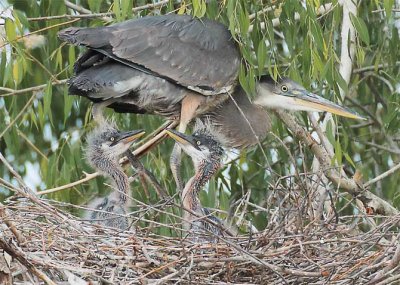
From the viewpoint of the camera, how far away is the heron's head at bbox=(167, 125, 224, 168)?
6.40 meters

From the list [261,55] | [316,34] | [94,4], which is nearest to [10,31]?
[94,4]

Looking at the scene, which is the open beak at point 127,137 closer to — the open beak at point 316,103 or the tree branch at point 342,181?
the tree branch at point 342,181

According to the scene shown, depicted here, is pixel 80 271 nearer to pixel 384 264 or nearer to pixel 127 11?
pixel 384 264

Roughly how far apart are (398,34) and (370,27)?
16.8 inches

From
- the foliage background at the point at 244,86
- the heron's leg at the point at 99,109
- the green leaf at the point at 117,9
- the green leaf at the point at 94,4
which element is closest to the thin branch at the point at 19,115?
the foliage background at the point at 244,86

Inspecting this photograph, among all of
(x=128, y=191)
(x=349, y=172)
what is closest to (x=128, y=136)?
(x=128, y=191)

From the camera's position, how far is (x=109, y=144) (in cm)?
651

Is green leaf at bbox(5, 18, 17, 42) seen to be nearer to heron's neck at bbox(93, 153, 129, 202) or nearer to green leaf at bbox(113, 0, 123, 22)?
green leaf at bbox(113, 0, 123, 22)

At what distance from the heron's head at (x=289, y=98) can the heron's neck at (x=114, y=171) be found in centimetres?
104

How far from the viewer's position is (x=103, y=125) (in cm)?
674

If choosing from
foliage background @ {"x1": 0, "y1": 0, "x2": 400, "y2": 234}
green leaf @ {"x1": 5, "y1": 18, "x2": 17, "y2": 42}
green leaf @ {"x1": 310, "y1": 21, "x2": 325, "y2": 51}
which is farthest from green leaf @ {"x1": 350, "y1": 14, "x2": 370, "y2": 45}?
green leaf @ {"x1": 5, "y1": 18, "x2": 17, "y2": 42}

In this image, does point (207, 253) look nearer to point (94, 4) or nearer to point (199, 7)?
point (199, 7)

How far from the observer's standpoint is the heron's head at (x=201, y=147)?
6402 millimetres

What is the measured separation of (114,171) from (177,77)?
75cm
